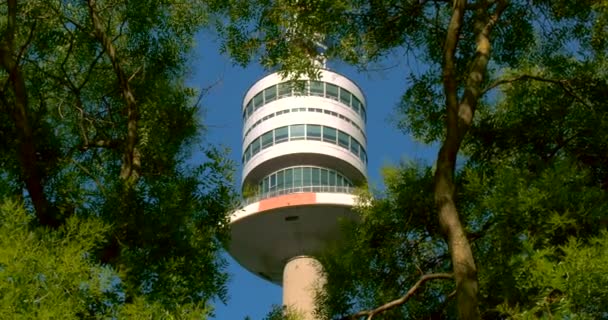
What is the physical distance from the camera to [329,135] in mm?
48906

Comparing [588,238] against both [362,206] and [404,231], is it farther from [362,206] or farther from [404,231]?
[362,206]

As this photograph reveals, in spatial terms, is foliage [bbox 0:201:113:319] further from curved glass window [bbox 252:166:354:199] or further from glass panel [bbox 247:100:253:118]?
glass panel [bbox 247:100:253:118]

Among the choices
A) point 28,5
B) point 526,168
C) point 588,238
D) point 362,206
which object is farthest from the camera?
point 362,206

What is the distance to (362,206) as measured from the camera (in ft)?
35.9

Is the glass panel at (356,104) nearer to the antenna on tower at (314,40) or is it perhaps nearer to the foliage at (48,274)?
the antenna on tower at (314,40)

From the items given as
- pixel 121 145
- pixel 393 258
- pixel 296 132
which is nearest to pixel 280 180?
pixel 296 132

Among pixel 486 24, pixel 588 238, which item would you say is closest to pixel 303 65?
A: pixel 486 24

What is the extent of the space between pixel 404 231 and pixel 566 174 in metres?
2.34

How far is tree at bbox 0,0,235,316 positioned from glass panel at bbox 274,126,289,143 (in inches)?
1513

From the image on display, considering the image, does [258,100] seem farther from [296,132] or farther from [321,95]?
[321,95]

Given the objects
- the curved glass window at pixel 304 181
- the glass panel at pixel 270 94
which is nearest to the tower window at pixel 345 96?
the glass panel at pixel 270 94

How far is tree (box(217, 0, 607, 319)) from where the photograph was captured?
7.23 meters

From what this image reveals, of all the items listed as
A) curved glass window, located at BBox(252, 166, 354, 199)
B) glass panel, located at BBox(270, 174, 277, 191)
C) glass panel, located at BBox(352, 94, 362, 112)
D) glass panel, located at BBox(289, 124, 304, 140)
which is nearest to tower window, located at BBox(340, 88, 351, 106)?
glass panel, located at BBox(352, 94, 362, 112)

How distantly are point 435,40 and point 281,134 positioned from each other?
129 feet
